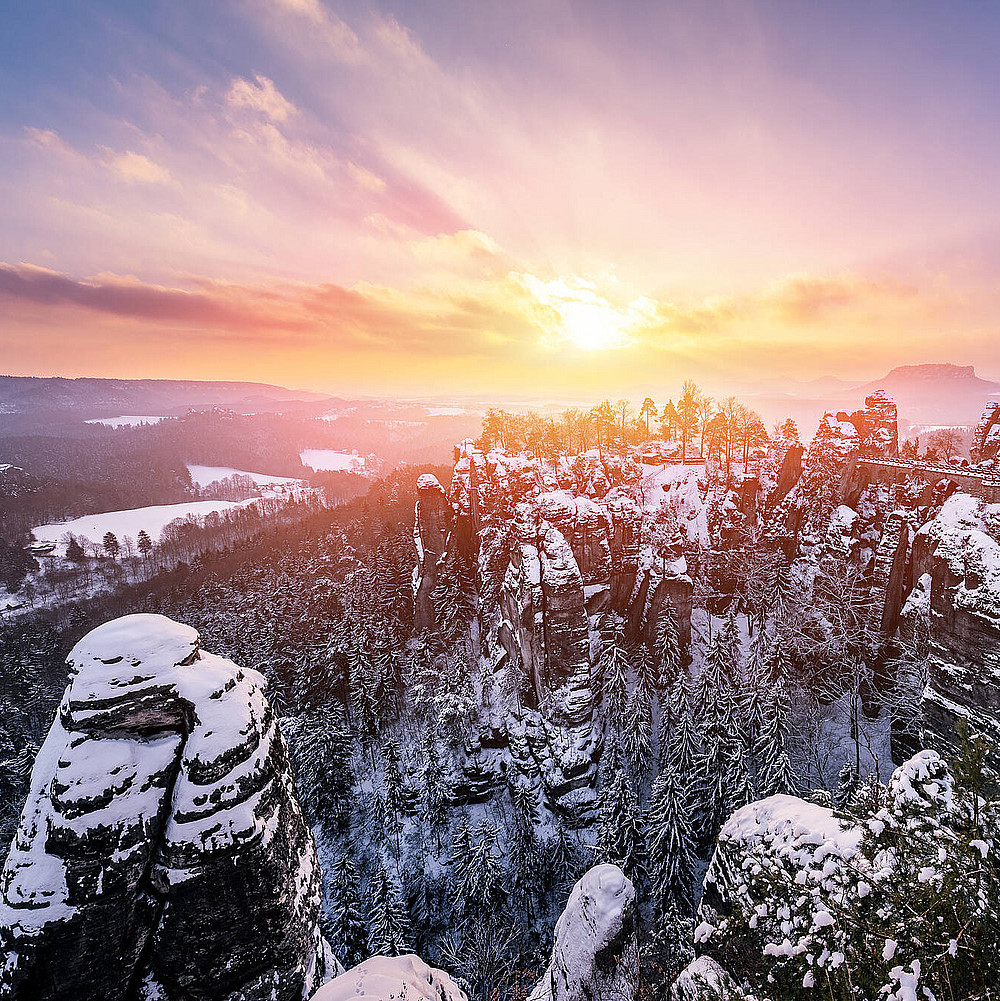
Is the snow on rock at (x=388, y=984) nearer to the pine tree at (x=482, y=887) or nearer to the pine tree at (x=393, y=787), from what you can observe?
the pine tree at (x=482, y=887)

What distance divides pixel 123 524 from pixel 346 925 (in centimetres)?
13245

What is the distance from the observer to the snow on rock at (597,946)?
1195 centimetres

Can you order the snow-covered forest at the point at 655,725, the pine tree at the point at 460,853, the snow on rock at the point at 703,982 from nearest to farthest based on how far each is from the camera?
the snow-covered forest at the point at 655,725
the snow on rock at the point at 703,982
the pine tree at the point at 460,853

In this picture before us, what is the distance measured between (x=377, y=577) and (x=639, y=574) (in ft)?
77.7

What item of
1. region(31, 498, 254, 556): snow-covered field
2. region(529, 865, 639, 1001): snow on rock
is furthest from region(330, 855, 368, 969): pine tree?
region(31, 498, 254, 556): snow-covered field

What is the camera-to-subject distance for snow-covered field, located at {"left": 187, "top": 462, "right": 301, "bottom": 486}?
17280 centimetres

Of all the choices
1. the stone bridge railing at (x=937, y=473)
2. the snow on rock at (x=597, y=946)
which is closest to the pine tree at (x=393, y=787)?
the snow on rock at (x=597, y=946)

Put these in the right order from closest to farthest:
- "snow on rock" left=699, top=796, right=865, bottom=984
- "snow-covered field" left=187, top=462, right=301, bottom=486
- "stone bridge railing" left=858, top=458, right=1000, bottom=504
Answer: "snow on rock" left=699, top=796, right=865, bottom=984, "stone bridge railing" left=858, top=458, right=1000, bottom=504, "snow-covered field" left=187, top=462, right=301, bottom=486

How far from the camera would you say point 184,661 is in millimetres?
6969

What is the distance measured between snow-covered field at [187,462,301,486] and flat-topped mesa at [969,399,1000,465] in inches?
7310

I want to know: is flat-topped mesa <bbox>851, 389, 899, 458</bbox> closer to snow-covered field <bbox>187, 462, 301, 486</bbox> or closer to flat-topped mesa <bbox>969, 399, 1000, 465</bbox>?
flat-topped mesa <bbox>969, 399, 1000, 465</bbox>

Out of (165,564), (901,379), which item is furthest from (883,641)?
(901,379)

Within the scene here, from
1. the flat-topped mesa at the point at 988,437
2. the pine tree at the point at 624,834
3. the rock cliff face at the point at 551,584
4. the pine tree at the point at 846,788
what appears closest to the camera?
the pine tree at the point at 846,788

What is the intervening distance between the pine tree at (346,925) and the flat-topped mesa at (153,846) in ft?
59.5
